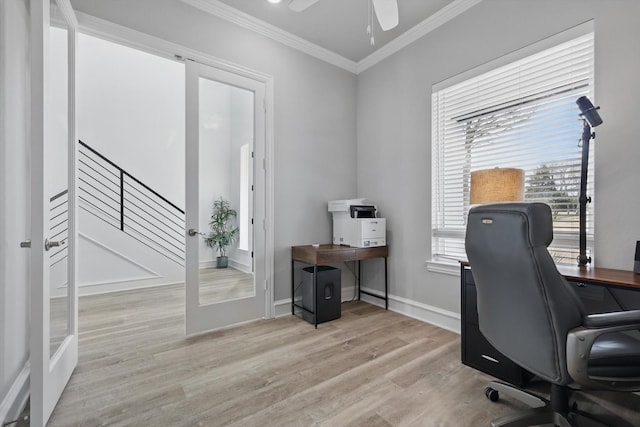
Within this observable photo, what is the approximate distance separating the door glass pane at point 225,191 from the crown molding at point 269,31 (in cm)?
64

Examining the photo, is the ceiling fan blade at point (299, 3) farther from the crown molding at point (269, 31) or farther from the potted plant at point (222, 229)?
the potted plant at point (222, 229)

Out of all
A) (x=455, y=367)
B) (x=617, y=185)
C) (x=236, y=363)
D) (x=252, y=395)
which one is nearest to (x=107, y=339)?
(x=236, y=363)

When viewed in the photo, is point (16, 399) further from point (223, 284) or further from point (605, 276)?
point (605, 276)

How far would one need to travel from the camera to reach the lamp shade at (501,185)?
1.95 meters

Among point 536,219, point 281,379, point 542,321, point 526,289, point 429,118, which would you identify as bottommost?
point 281,379

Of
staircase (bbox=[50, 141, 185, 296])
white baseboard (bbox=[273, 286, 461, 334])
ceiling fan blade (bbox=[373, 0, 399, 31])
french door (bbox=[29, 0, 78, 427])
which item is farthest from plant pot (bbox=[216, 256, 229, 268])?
ceiling fan blade (bbox=[373, 0, 399, 31])

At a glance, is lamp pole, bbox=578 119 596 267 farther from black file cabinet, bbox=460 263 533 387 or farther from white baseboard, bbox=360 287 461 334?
white baseboard, bbox=360 287 461 334

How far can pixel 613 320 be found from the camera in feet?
3.65

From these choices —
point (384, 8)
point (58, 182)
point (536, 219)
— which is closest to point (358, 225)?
point (384, 8)

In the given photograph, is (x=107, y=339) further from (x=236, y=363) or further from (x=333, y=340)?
(x=333, y=340)

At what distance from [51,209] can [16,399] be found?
3.34 feet

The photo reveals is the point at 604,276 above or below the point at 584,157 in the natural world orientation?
below

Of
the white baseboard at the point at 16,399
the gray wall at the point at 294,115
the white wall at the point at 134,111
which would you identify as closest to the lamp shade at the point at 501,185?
the gray wall at the point at 294,115

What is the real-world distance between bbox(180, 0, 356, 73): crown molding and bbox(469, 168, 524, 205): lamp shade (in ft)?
8.07
